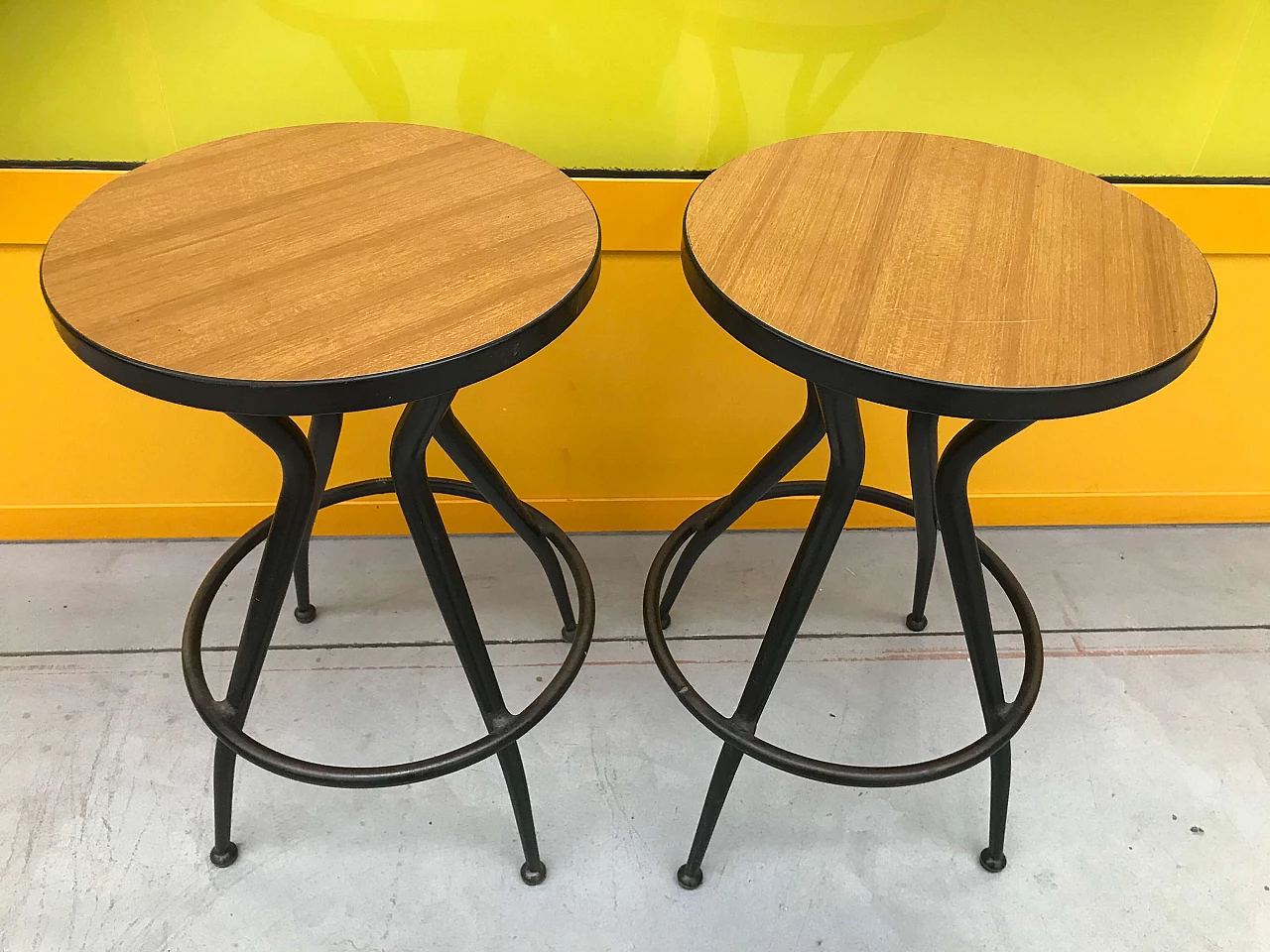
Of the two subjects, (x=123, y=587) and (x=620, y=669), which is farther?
(x=123, y=587)

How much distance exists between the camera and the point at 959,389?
3.23ft

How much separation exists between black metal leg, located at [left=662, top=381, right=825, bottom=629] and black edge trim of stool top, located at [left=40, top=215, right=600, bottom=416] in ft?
1.80

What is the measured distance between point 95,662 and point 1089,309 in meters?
1.98

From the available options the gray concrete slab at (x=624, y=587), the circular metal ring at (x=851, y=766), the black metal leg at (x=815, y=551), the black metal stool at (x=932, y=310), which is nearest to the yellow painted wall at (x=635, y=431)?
the gray concrete slab at (x=624, y=587)

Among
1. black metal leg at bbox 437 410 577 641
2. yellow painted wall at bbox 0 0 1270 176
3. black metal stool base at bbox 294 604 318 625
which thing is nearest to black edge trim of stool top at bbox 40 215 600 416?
black metal leg at bbox 437 410 577 641

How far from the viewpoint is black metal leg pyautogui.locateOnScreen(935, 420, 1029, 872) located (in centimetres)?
125

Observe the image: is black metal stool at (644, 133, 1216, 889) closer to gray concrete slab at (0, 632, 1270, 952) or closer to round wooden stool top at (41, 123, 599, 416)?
gray concrete slab at (0, 632, 1270, 952)

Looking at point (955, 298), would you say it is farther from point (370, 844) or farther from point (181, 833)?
point (181, 833)

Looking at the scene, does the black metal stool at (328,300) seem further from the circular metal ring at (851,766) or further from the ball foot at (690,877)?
the ball foot at (690,877)

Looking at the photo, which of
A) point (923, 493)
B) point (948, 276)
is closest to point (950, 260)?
point (948, 276)

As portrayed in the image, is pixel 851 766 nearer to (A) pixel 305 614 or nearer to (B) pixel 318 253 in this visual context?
(B) pixel 318 253

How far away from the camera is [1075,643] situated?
2076mm

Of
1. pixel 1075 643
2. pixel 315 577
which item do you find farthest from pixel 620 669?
pixel 1075 643

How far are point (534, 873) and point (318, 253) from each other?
109cm
